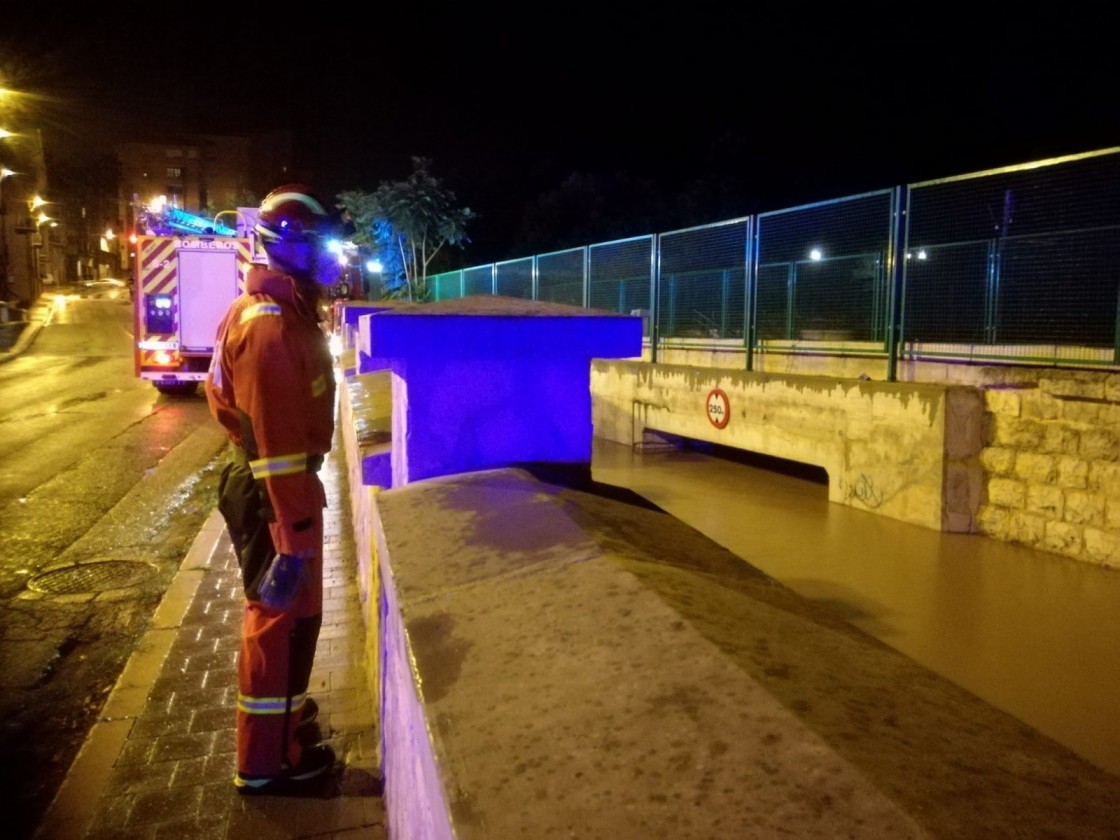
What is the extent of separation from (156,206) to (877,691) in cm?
1791

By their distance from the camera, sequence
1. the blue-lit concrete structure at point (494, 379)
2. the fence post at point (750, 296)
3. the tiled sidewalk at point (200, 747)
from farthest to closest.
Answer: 1. the fence post at point (750, 296)
2. the blue-lit concrete structure at point (494, 379)
3. the tiled sidewalk at point (200, 747)

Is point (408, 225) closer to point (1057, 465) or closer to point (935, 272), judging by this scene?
point (935, 272)

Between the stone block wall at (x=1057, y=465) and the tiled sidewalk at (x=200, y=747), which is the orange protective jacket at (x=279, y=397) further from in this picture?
the stone block wall at (x=1057, y=465)

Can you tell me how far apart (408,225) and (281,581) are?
24.6 meters

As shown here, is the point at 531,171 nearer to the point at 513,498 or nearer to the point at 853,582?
the point at 853,582

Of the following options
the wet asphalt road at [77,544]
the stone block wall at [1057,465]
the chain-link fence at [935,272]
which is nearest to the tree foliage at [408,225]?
the wet asphalt road at [77,544]

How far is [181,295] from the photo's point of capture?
15.8 m

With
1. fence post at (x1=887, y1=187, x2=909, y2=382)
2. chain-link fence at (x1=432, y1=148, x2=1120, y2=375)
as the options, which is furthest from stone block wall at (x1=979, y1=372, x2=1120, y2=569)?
fence post at (x1=887, y1=187, x2=909, y2=382)

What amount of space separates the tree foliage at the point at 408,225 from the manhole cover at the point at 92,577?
65.7ft

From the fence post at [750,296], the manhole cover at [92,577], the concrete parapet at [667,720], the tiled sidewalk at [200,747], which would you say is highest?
the fence post at [750,296]

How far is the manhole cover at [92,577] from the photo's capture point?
19.0ft

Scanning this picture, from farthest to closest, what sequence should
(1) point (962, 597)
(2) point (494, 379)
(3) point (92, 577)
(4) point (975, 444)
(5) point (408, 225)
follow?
(5) point (408, 225) → (4) point (975, 444) → (3) point (92, 577) → (1) point (962, 597) → (2) point (494, 379)

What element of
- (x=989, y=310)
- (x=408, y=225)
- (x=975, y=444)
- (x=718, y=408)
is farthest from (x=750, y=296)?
(x=408, y=225)

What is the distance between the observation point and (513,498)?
2.85m
